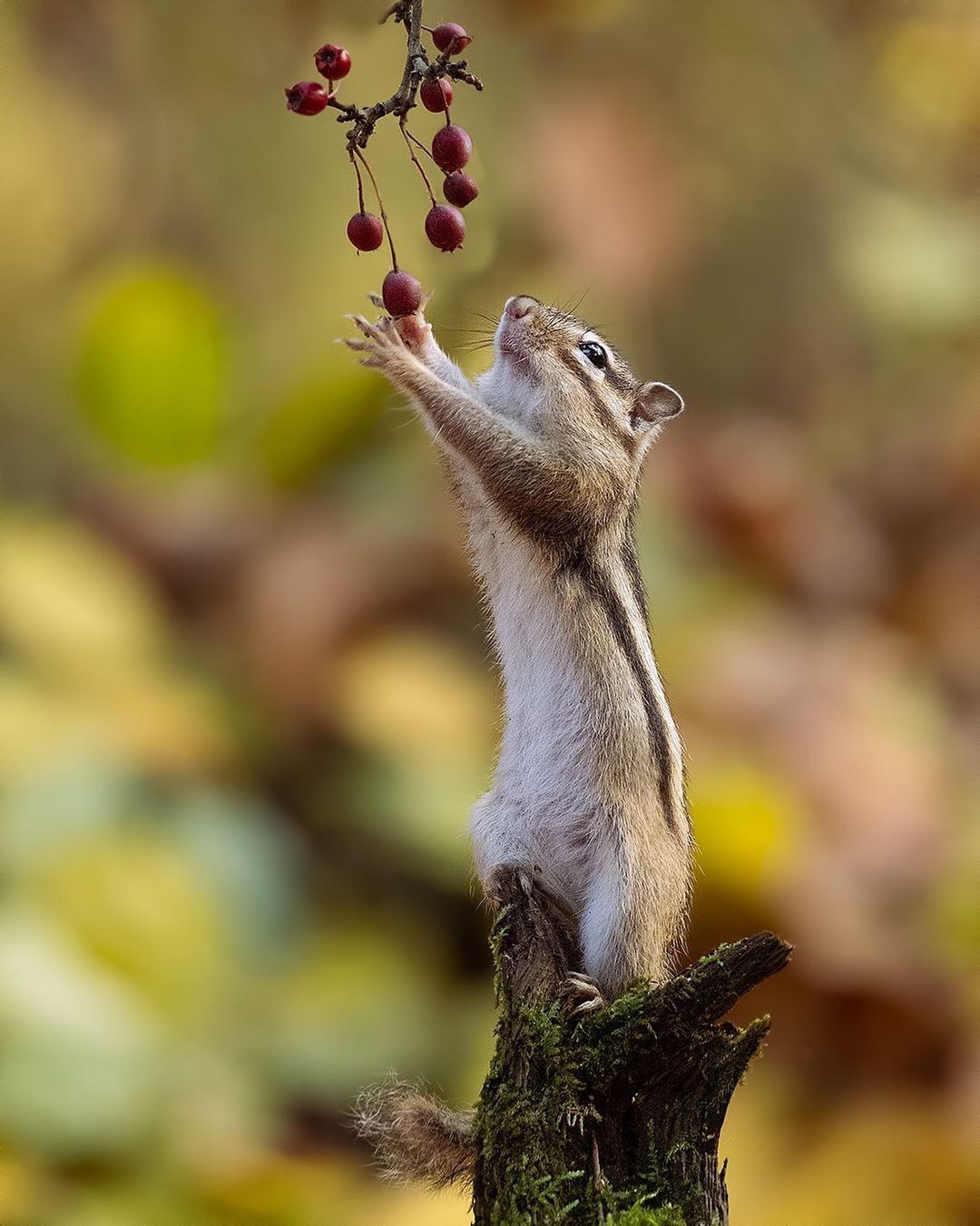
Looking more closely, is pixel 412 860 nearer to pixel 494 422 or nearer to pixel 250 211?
pixel 494 422

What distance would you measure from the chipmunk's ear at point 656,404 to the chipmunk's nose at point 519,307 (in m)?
0.18

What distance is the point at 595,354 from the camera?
5.39 feet

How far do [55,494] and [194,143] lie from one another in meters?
0.96

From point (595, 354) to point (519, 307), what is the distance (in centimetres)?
12

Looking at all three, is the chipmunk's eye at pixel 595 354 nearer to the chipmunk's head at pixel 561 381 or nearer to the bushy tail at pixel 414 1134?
the chipmunk's head at pixel 561 381

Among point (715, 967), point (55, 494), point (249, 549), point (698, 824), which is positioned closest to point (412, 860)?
point (698, 824)

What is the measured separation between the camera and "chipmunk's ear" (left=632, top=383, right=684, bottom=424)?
1659mm

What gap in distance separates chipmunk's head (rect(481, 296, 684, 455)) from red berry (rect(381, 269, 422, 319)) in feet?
1.17

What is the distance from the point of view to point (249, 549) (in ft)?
11.1

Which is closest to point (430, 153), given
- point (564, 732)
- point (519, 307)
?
point (519, 307)

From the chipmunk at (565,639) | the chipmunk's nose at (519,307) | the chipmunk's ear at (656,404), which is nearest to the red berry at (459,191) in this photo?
the chipmunk at (565,639)

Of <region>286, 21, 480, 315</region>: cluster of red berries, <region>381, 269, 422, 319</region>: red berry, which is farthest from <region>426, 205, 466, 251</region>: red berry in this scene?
<region>381, 269, 422, 319</region>: red berry

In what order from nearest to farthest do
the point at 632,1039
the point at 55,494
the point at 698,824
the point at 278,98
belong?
the point at 632,1039 → the point at 698,824 → the point at 278,98 → the point at 55,494

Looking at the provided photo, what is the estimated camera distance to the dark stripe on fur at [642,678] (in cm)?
144
